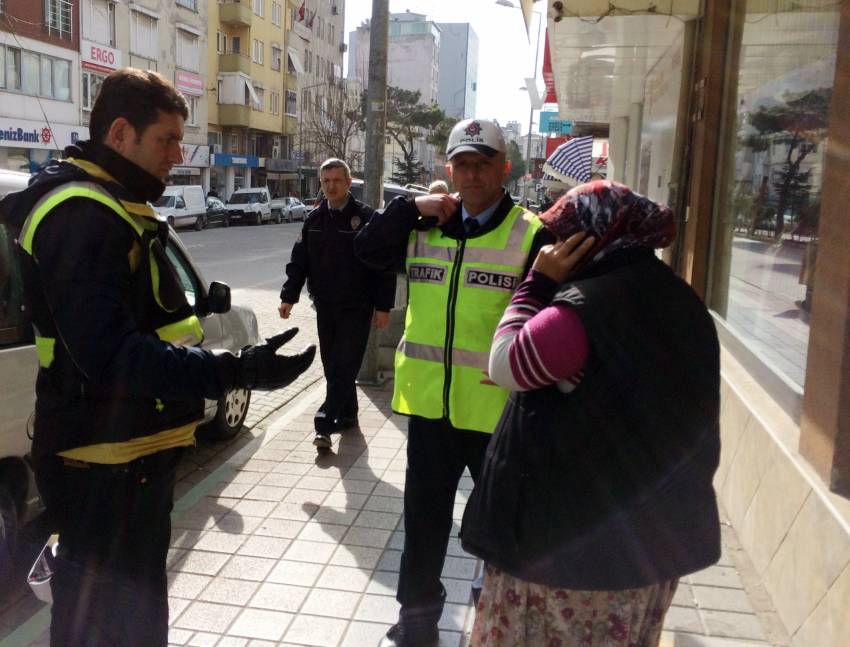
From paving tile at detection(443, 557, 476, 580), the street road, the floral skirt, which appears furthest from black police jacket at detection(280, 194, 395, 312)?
the street road

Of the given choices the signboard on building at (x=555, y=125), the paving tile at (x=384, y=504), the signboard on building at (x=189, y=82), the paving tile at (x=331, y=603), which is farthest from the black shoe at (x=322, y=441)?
the signboard on building at (x=189, y=82)

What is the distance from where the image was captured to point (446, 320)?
302cm

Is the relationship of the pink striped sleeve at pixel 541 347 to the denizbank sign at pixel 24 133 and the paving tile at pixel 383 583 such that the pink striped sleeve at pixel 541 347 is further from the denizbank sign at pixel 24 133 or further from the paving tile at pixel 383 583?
the denizbank sign at pixel 24 133

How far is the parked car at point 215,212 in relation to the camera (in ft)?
119

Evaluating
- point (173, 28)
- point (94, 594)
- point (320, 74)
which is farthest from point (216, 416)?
point (320, 74)

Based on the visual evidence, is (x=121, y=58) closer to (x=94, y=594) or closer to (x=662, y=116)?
(x=662, y=116)

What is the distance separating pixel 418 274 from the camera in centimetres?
313

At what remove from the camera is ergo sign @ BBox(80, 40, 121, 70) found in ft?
107

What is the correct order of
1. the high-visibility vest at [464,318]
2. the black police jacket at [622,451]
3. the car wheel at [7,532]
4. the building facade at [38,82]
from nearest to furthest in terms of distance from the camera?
the black police jacket at [622,451] < the high-visibility vest at [464,318] < the car wheel at [7,532] < the building facade at [38,82]

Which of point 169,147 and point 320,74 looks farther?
point 320,74

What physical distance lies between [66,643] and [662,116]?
8.29 m

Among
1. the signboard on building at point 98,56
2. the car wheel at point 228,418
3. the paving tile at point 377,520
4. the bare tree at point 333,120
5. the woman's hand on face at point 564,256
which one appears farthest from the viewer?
the bare tree at point 333,120

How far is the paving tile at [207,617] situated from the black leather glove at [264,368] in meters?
1.68

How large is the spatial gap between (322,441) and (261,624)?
216cm
